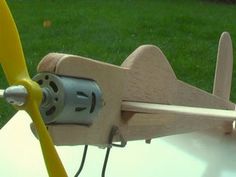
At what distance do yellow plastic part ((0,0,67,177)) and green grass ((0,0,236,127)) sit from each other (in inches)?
43.9

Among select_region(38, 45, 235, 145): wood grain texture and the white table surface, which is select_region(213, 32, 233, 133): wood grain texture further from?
select_region(38, 45, 235, 145): wood grain texture

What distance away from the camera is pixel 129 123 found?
54cm

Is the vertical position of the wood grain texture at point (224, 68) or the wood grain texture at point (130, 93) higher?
the wood grain texture at point (130, 93)

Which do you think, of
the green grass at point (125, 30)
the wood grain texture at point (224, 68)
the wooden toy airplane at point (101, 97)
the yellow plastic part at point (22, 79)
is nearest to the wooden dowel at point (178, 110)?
the wooden toy airplane at point (101, 97)

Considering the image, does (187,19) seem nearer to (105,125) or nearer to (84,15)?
(84,15)

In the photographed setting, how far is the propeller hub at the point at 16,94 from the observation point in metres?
0.42

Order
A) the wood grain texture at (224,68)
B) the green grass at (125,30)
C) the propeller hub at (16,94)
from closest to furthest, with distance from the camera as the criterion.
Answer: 1. the propeller hub at (16,94)
2. the wood grain texture at (224,68)
3. the green grass at (125,30)

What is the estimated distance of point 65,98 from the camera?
1.42 feet

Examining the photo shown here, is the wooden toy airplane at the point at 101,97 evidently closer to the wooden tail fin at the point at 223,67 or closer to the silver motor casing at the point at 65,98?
the silver motor casing at the point at 65,98

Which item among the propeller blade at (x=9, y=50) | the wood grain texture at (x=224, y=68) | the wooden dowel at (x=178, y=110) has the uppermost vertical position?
the propeller blade at (x=9, y=50)

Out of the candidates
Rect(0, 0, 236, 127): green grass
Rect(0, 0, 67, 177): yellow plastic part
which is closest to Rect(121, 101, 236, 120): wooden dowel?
Rect(0, 0, 67, 177): yellow plastic part

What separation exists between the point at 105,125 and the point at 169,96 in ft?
0.36

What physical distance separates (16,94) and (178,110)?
15 cm

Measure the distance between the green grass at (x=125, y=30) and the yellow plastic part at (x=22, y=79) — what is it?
A: 3.66ft
